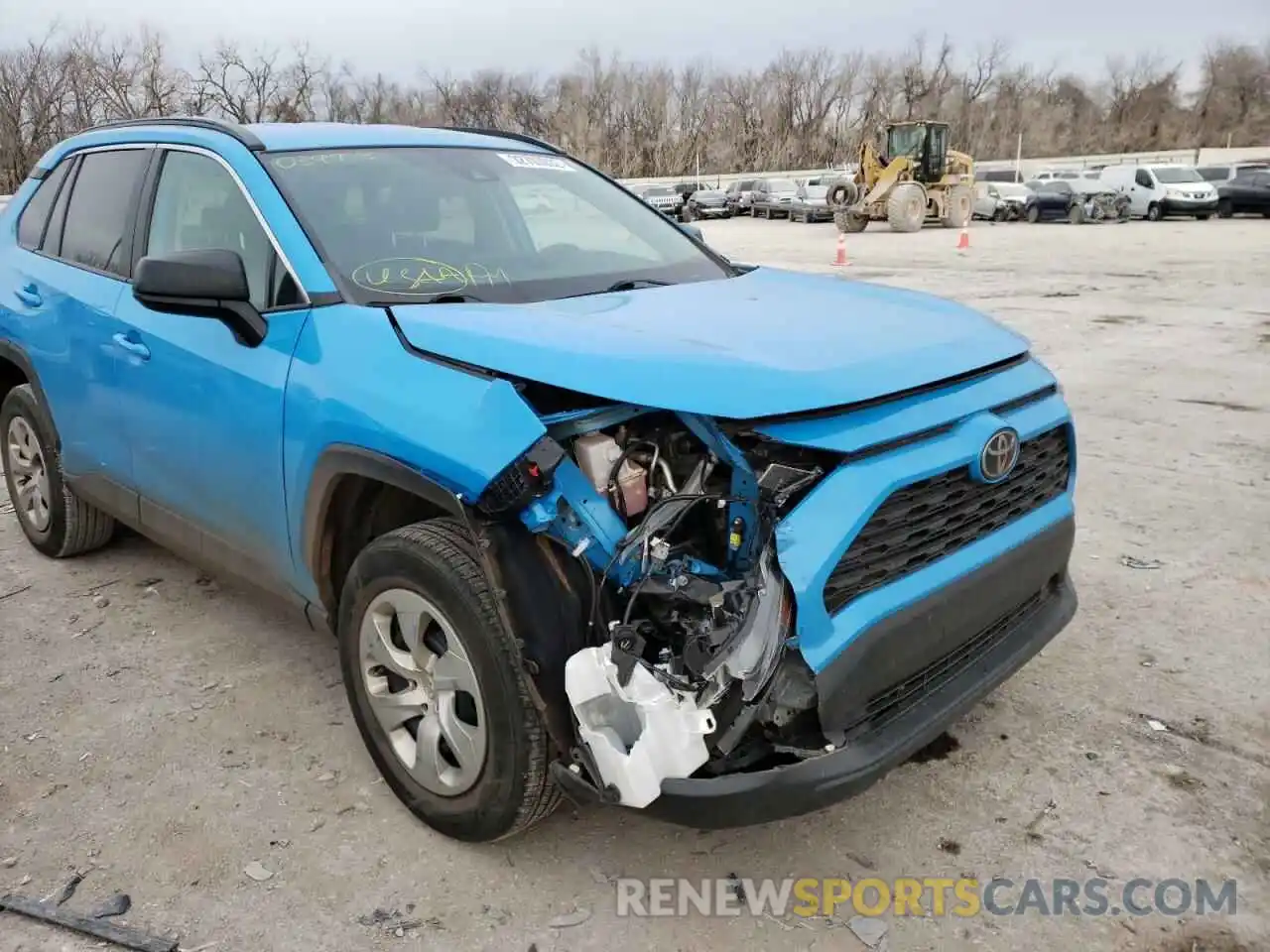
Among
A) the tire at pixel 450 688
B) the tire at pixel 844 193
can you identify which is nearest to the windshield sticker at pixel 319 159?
the tire at pixel 450 688

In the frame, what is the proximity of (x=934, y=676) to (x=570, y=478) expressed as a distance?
3.47 feet

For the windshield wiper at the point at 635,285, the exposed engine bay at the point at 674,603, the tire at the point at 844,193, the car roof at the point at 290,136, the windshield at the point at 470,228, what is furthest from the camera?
the tire at the point at 844,193

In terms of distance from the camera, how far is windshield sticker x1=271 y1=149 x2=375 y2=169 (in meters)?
3.20

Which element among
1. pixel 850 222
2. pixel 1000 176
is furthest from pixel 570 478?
pixel 1000 176

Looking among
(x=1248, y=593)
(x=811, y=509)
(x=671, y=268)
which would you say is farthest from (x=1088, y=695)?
(x=671, y=268)

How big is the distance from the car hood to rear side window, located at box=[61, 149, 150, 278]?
68.1 inches

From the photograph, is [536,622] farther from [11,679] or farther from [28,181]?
[28,181]

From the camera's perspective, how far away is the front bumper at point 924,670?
6.99ft

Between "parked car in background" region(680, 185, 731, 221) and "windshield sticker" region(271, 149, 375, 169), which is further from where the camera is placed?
"parked car in background" region(680, 185, 731, 221)

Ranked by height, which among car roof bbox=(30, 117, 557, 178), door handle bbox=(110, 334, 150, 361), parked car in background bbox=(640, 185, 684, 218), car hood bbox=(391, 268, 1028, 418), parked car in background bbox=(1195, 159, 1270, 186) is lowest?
parked car in background bbox=(640, 185, 684, 218)

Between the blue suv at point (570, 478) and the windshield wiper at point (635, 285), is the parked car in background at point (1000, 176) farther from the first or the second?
the blue suv at point (570, 478)

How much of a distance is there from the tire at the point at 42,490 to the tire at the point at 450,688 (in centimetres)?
224

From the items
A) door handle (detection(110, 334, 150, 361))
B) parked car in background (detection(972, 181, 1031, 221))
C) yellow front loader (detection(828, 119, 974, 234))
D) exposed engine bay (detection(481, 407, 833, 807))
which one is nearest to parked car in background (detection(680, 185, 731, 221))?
yellow front loader (detection(828, 119, 974, 234))

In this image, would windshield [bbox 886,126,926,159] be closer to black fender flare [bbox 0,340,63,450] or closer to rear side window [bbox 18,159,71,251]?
rear side window [bbox 18,159,71,251]
